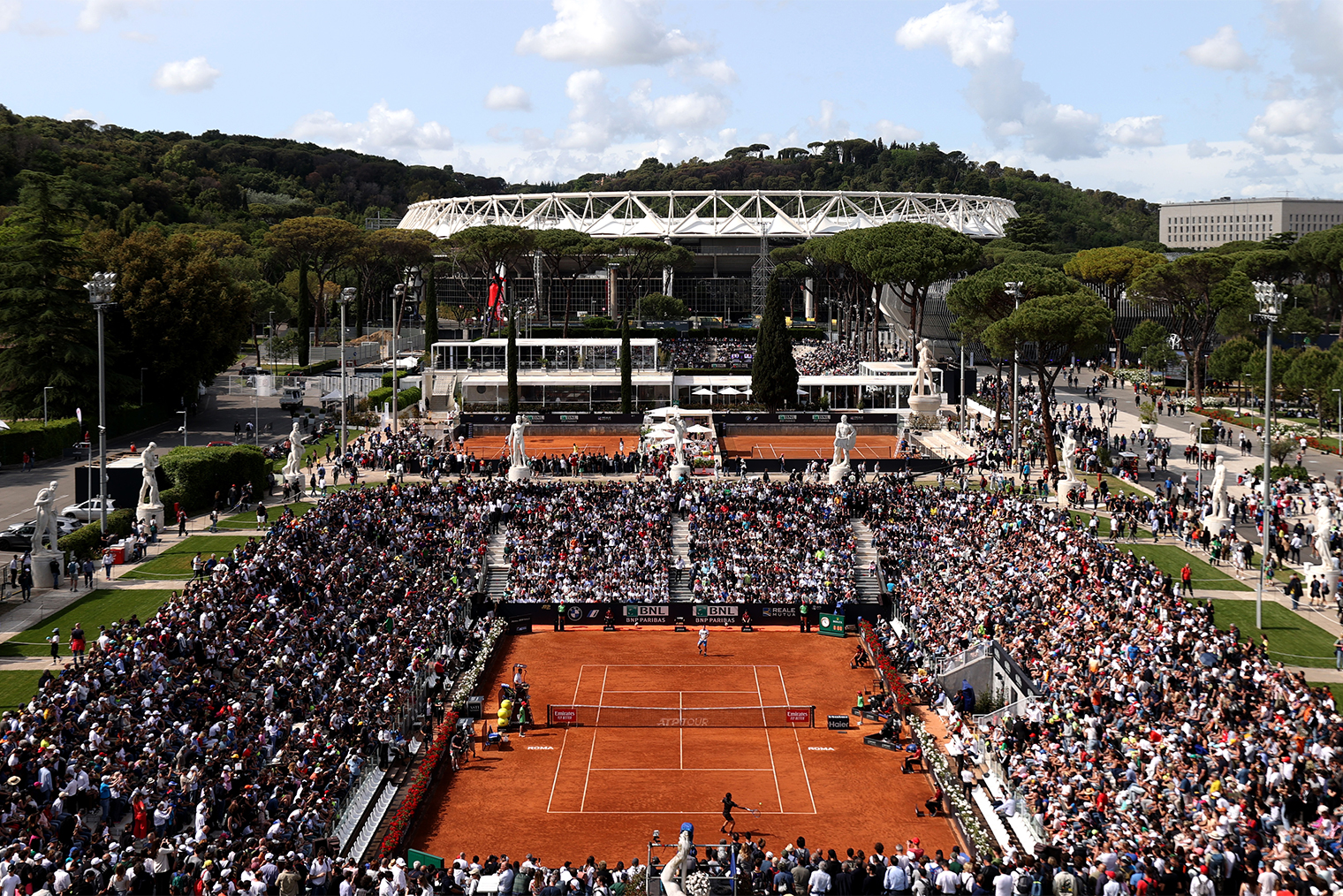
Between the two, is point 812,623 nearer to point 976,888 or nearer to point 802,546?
point 802,546

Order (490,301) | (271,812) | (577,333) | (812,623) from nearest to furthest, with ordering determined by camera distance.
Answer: (271,812) → (812,623) → (490,301) → (577,333)

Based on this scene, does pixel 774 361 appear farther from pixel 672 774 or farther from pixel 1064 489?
pixel 672 774

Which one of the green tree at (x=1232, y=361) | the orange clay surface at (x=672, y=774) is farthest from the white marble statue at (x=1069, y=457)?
the green tree at (x=1232, y=361)

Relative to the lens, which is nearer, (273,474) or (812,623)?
(812,623)

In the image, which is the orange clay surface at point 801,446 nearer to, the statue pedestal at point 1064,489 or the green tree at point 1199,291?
the statue pedestal at point 1064,489

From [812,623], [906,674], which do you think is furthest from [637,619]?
[906,674]

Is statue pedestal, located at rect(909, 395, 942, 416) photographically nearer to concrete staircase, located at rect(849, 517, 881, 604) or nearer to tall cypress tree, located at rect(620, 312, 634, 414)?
tall cypress tree, located at rect(620, 312, 634, 414)
